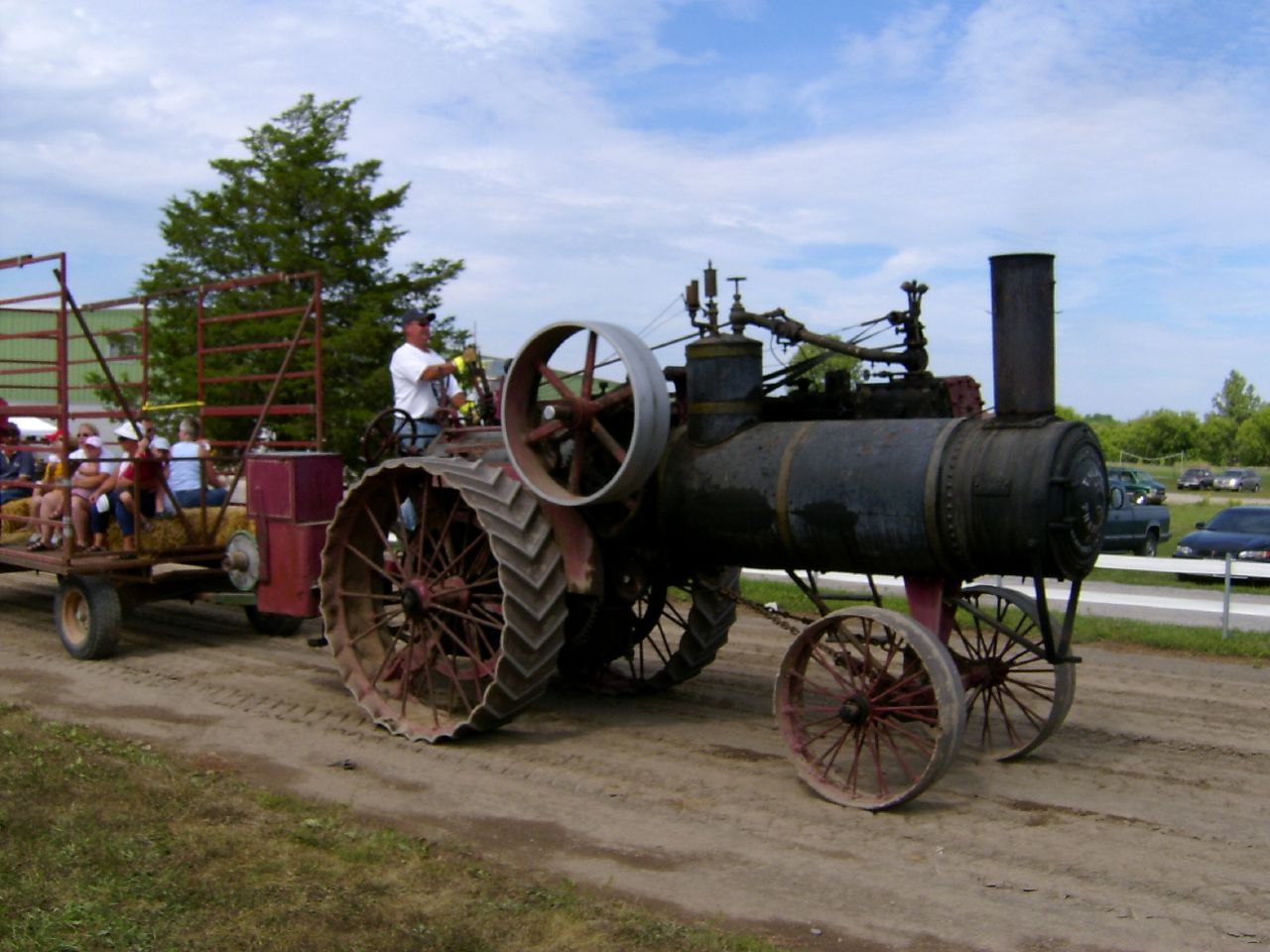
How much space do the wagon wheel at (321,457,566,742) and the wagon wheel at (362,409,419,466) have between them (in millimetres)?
544

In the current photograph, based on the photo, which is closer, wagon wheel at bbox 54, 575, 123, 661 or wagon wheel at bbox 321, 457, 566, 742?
wagon wheel at bbox 321, 457, 566, 742

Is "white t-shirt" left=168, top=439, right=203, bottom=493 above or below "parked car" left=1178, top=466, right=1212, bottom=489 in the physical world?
above

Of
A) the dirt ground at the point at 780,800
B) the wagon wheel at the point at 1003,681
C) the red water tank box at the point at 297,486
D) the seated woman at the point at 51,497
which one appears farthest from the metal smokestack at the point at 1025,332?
the seated woman at the point at 51,497

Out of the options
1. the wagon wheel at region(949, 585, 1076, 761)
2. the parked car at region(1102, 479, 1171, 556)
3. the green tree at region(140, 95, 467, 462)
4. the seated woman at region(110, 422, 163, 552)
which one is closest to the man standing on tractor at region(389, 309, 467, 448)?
the seated woman at region(110, 422, 163, 552)

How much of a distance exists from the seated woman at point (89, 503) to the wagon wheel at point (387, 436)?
2.55 meters

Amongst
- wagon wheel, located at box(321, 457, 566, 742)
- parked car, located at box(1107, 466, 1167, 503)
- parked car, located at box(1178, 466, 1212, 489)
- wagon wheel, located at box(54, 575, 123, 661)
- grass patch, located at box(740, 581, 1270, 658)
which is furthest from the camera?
parked car, located at box(1178, 466, 1212, 489)

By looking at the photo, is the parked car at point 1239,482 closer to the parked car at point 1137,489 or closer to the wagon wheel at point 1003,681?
the parked car at point 1137,489

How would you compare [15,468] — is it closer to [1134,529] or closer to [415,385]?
[415,385]

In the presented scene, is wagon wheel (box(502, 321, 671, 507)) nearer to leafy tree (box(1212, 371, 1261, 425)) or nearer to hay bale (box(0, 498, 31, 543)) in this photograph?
hay bale (box(0, 498, 31, 543))

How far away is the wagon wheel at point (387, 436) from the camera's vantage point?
26.9 feet

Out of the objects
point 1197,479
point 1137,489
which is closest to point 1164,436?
point 1197,479

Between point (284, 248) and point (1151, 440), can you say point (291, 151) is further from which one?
point (1151, 440)

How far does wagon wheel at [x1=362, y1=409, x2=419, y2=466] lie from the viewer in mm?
8195

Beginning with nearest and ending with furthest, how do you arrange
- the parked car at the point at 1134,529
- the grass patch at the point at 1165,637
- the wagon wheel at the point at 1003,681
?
the wagon wheel at the point at 1003,681 → the grass patch at the point at 1165,637 → the parked car at the point at 1134,529
